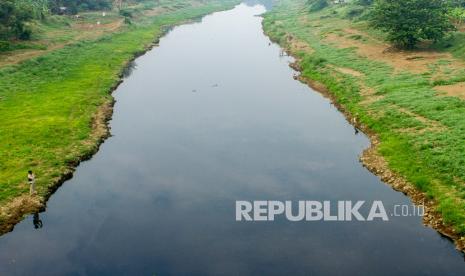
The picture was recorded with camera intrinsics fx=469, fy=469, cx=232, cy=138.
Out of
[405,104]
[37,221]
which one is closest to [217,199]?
[37,221]

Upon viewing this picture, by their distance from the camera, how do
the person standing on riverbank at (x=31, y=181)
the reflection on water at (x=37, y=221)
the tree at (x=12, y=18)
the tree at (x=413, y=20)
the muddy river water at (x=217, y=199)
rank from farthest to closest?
1. the tree at (x=12, y=18)
2. the tree at (x=413, y=20)
3. the person standing on riverbank at (x=31, y=181)
4. the reflection on water at (x=37, y=221)
5. the muddy river water at (x=217, y=199)

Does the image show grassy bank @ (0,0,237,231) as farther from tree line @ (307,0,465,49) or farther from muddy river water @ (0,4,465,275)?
tree line @ (307,0,465,49)

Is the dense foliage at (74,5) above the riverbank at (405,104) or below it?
above

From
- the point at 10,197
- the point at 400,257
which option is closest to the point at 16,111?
the point at 10,197

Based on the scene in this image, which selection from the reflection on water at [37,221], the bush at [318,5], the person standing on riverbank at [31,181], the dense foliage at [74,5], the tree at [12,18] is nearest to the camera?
the reflection on water at [37,221]

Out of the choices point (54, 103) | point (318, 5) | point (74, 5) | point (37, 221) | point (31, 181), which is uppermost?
point (74, 5)

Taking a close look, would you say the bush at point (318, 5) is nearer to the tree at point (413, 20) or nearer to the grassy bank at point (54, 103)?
the grassy bank at point (54, 103)

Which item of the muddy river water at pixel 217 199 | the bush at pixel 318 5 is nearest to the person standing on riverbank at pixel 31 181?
the muddy river water at pixel 217 199

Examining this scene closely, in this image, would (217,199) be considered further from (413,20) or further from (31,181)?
(413,20)
